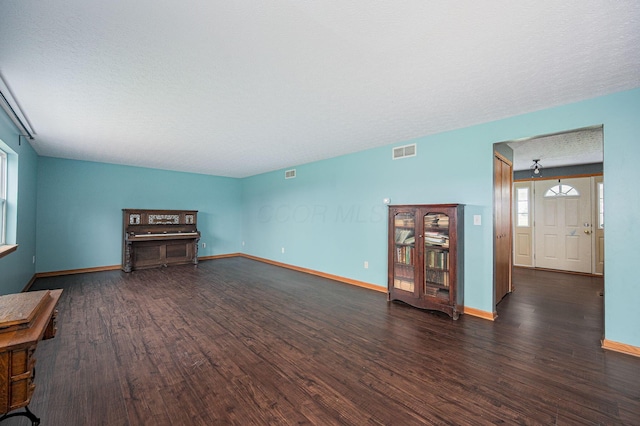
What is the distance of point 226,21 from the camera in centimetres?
165

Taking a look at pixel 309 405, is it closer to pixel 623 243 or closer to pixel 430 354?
pixel 430 354

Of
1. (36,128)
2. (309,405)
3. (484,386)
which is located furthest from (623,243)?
(36,128)

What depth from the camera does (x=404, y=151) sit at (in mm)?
4250

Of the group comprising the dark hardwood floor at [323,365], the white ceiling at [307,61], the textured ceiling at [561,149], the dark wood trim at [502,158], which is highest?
the white ceiling at [307,61]

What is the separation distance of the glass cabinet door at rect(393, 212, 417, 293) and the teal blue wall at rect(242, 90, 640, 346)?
0.44 metres

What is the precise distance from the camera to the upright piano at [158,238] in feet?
19.6

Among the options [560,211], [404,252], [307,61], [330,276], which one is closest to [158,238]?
[330,276]

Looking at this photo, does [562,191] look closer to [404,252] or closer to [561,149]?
[561,149]

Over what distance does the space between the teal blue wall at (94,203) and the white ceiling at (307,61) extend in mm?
2642

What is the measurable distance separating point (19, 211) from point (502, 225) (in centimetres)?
708

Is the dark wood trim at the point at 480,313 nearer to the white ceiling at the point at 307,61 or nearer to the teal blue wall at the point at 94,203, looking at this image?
the white ceiling at the point at 307,61

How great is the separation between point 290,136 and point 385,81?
1954 mm

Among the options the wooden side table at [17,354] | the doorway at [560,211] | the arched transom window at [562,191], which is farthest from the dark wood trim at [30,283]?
the arched transom window at [562,191]

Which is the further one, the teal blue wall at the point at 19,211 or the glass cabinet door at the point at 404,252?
the glass cabinet door at the point at 404,252
